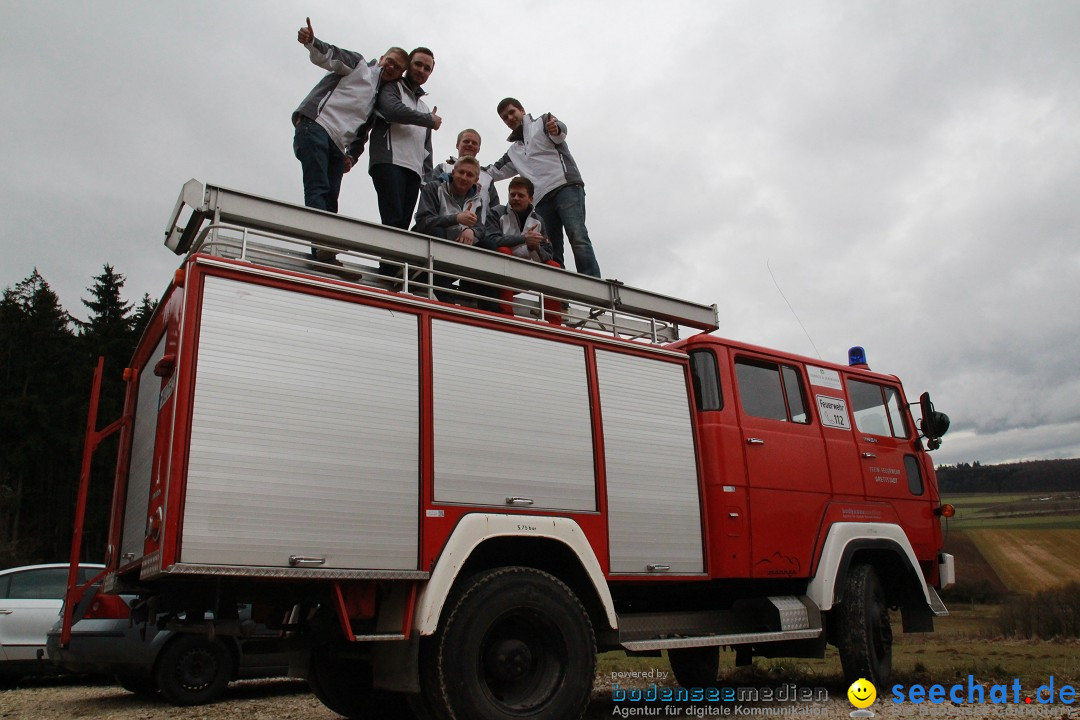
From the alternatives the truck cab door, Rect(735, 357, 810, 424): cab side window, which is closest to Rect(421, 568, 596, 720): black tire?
the truck cab door

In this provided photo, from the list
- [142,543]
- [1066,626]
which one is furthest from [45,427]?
[1066,626]

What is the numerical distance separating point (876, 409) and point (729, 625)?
3004 mm

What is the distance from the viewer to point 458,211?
718 centimetres

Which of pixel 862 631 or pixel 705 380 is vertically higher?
pixel 705 380

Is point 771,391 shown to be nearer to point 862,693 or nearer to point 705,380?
point 705,380

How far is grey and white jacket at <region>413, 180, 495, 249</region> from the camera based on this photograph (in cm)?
672

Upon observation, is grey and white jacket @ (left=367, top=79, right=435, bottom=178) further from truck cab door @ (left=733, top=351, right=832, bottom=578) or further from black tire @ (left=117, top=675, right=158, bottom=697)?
black tire @ (left=117, top=675, right=158, bottom=697)

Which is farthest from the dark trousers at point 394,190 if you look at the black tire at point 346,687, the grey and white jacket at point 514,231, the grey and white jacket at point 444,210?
the black tire at point 346,687

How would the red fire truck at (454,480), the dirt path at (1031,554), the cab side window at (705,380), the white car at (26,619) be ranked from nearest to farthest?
the red fire truck at (454,480) → the cab side window at (705,380) → the white car at (26,619) → the dirt path at (1031,554)

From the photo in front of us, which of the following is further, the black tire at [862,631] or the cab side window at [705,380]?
the black tire at [862,631]

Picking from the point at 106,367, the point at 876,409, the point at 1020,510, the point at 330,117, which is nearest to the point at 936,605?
the point at 876,409

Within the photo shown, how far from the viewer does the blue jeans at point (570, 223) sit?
8125mm

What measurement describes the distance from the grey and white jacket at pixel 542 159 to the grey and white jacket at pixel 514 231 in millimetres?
335

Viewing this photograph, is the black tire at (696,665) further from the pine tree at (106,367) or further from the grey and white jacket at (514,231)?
the pine tree at (106,367)
